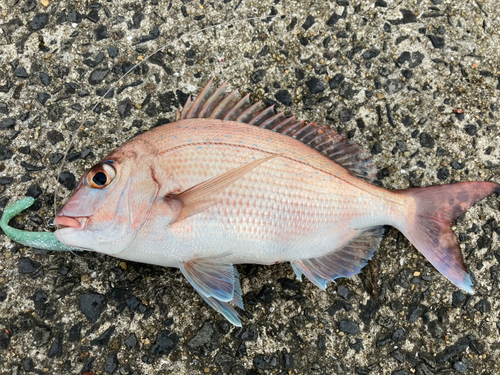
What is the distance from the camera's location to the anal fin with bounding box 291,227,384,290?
1.98 m

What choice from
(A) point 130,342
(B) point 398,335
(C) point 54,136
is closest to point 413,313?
(B) point 398,335

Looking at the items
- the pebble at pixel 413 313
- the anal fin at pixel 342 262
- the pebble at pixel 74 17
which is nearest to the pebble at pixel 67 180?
the pebble at pixel 74 17

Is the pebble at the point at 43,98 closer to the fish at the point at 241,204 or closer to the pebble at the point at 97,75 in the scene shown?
the pebble at the point at 97,75

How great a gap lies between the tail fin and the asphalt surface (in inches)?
7.0

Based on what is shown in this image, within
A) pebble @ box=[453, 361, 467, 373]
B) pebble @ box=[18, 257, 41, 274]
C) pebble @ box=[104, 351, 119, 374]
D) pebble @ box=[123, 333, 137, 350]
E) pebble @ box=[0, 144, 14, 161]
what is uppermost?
pebble @ box=[0, 144, 14, 161]

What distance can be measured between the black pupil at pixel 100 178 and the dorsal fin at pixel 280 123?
46 cm

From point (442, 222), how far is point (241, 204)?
3.53 ft

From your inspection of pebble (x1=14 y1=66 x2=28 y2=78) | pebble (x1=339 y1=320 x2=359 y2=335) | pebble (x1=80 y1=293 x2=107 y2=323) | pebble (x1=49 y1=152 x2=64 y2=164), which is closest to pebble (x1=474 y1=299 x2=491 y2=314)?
pebble (x1=339 y1=320 x2=359 y2=335)

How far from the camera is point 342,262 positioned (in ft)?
6.62

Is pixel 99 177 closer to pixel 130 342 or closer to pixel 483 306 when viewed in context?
pixel 130 342

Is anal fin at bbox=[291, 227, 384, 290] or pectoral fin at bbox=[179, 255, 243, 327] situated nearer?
pectoral fin at bbox=[179, 255, 243, 327]

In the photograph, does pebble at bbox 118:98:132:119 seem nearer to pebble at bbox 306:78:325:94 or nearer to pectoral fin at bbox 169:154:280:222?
pectoral fin at bbox 169:154:280:222

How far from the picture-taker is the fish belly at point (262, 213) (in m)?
1.74

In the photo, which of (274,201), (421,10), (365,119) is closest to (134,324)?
(274,201)
